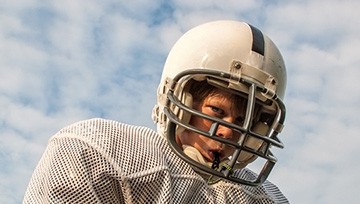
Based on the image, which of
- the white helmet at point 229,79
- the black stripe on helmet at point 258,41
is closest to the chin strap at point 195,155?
the white helmet at point 229,79

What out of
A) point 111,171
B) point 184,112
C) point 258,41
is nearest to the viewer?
point 111,171

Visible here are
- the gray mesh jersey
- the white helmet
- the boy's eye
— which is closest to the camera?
the gray mesh jersey

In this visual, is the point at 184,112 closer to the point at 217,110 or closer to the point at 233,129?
the point at 217,110

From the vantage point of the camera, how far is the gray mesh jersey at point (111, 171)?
3.27m

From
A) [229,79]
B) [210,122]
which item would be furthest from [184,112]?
→ [229,79]

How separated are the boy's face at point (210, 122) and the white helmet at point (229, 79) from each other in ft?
0.22

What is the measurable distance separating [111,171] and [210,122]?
26.7 inches

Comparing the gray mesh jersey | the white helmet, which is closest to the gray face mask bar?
the white helmet

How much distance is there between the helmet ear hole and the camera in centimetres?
373

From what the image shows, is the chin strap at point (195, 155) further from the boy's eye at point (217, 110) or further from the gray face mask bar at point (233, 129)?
the boy's eye at point (217, 110)

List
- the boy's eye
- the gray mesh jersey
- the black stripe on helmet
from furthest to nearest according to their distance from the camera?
the black stripe on helmet, the boy's eye, the gray mesh jersey

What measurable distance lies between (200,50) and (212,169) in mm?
728

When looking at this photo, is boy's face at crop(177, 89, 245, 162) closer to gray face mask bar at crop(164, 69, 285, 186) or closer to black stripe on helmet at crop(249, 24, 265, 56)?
gray face mask bar at crop(164, 69, 285, 186)

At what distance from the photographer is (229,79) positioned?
3766 millimetres
